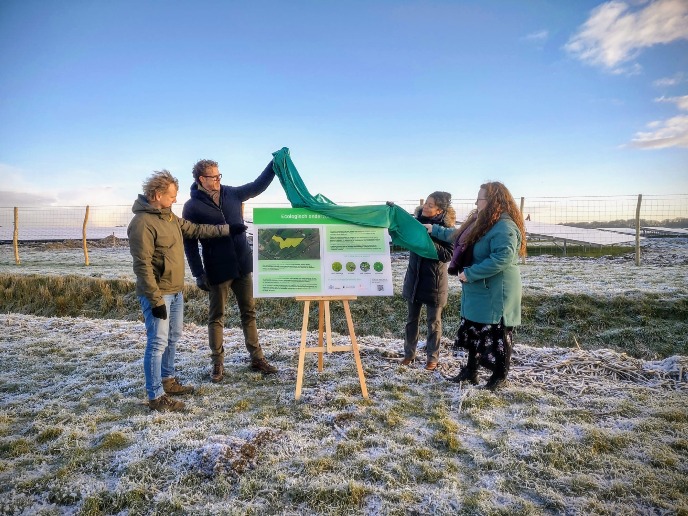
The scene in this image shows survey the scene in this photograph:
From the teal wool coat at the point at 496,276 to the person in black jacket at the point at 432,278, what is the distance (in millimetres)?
644

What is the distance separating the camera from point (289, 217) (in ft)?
15.3

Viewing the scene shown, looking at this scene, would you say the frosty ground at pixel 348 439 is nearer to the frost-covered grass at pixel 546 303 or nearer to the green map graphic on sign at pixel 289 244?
the green map graphic on sign at pixel 289 244

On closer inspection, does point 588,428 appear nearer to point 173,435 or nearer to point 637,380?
point 637,380

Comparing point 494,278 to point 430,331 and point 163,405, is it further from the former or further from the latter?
point 163,405

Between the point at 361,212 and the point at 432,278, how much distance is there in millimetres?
1393

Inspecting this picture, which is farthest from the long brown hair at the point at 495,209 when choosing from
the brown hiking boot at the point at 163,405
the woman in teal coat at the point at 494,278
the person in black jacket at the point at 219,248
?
the brown hiking boot at the point at 163,405

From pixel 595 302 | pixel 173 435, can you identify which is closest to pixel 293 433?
pixel 173 435

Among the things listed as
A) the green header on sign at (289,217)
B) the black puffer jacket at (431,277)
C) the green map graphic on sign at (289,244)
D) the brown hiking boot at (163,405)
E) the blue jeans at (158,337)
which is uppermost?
the green header on sign at (289,217)

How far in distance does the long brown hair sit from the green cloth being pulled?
639 millimetres

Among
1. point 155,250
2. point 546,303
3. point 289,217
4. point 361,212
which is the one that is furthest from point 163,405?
point 546,303

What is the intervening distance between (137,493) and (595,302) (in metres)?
8.97

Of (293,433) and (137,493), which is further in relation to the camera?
(293,433)

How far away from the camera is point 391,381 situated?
514 cm

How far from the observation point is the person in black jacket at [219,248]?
16.2 feet
